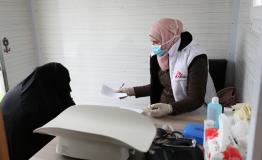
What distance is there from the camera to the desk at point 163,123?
0.98 metres

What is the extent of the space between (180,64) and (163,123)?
0.46 metres

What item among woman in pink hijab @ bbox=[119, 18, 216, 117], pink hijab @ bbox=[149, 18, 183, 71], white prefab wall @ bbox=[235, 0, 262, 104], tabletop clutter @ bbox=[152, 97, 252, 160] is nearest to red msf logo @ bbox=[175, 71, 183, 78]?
woman in pink hijab @ bbox=[119, 18, 216, 117]


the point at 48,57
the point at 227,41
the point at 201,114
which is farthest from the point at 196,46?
the point at 48,57

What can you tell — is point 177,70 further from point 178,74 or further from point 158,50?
point 158,50

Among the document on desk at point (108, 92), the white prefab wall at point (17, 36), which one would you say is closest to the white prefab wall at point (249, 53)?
the document on desk at point (108, 92)

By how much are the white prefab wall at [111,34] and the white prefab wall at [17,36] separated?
0.09 meters

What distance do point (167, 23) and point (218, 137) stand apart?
1008 mm

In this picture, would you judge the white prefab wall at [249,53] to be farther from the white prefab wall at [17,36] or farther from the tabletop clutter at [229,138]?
the white prefab wall at [17,36]

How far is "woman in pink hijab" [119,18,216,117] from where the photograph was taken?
4.65 feet

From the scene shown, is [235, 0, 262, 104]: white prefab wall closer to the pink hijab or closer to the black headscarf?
the pink hijab

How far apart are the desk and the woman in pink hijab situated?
4 centimetres

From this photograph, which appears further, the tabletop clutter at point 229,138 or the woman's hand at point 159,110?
the woman's hand at point 159,110

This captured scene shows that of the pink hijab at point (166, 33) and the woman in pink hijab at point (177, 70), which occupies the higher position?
the pink hijab at point (166, 33)

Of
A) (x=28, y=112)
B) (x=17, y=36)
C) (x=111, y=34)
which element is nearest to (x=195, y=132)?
(x=28, y=112)
